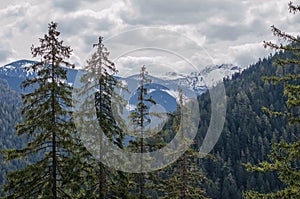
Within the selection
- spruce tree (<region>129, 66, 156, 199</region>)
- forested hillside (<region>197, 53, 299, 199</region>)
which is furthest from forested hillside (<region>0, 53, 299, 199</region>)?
spruce tree (<region>129, 66, 156, 199</region>)

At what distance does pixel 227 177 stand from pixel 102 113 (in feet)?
342

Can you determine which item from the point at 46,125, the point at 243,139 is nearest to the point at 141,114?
the point at 46,125

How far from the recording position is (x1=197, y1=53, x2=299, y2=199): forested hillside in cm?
10906

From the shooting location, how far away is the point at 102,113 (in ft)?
48.8

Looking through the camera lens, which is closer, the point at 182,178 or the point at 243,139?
the point at 182,178

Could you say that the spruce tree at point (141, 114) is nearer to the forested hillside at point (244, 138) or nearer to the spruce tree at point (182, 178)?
the spruce tree at point (182, 178)

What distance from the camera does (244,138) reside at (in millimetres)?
144500

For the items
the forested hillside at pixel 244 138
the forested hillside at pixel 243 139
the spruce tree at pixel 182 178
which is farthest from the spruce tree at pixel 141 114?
the forested hillside at pixel 244 138

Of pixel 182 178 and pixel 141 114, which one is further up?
pixel 141 114

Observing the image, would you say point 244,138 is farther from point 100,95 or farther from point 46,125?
point 46,125

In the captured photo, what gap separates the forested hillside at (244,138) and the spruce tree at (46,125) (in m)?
93.2

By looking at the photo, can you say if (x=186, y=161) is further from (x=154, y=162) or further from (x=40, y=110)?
(x=40, y=110)

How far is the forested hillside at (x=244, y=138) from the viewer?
358 ft

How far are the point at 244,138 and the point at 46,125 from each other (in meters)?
138
